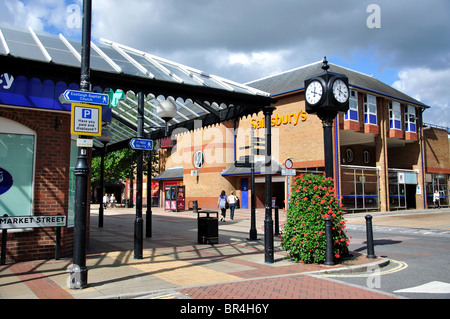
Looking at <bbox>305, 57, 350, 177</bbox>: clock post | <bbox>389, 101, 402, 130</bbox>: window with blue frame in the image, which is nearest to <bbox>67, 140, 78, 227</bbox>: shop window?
<bbox>305, 57, 350, 177</bbox>: clock post

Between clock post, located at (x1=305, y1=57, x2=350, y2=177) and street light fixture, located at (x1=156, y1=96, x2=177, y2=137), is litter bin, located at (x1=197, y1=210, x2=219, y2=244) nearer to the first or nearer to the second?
street light fixture, located at (x1=156, y1=96, x2=177, y2=137)

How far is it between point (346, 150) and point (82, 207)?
3154 centimetres

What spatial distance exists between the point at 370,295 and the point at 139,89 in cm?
562

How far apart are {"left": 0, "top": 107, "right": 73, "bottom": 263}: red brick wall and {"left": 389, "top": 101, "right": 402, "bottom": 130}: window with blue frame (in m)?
28.4

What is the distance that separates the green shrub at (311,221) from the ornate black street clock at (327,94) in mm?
1759

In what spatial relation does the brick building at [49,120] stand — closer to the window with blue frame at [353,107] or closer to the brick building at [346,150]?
the brick building at [346,150]

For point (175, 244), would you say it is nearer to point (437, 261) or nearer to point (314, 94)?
point (314, 94)

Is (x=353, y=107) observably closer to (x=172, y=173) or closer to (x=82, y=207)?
(x=172, y=173)

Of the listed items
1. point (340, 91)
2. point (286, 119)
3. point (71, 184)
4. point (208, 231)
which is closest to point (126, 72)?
point (71, 184)

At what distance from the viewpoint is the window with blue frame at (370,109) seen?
28719mm

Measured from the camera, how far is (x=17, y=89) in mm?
8047

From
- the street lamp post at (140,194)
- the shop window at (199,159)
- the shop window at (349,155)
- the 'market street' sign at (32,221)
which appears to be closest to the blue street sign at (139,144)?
the street lamp post at (140,194)

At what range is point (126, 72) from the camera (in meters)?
7.40

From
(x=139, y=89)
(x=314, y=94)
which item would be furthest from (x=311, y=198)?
(x=139, y=89)
